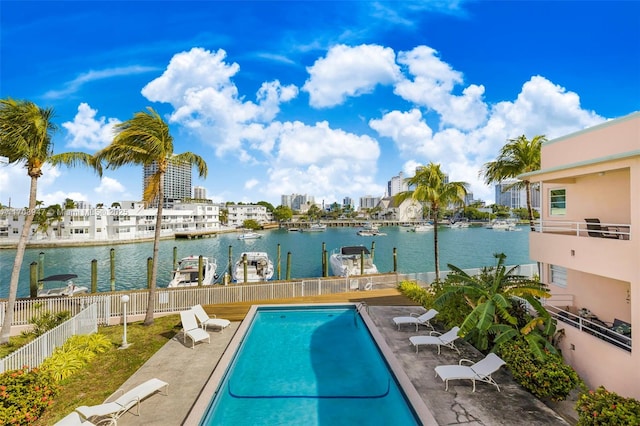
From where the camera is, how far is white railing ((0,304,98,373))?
25.9 feet

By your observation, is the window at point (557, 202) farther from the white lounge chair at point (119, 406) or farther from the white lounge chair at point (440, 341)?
the white lounge chair at point (119, 406)

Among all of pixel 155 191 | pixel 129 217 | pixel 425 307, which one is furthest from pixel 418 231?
pixel 155 191

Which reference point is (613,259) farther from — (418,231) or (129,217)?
(418,231)

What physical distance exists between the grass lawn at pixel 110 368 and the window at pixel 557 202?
639 inches

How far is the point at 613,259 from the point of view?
7.78m

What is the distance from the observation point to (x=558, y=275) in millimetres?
12086

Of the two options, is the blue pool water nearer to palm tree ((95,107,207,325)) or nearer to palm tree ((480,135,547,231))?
palm tree ((95,107,207,325))

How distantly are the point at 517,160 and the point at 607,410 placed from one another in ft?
46.1

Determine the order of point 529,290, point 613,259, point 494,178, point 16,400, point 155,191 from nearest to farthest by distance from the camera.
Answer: point 16,400 → point 613,259 → point 529,290 → point 155,191 → point 494,178

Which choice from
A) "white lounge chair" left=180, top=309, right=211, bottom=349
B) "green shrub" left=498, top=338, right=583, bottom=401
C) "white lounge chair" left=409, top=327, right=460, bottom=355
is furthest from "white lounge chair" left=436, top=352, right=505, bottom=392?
"white lounge chair" left=180, top=309, right=211, bottom=349

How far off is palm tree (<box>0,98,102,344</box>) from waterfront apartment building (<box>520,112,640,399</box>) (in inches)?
683

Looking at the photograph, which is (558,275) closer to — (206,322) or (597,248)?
(597,248)

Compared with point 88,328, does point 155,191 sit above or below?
above

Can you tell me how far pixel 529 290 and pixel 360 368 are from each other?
612 centimetres
